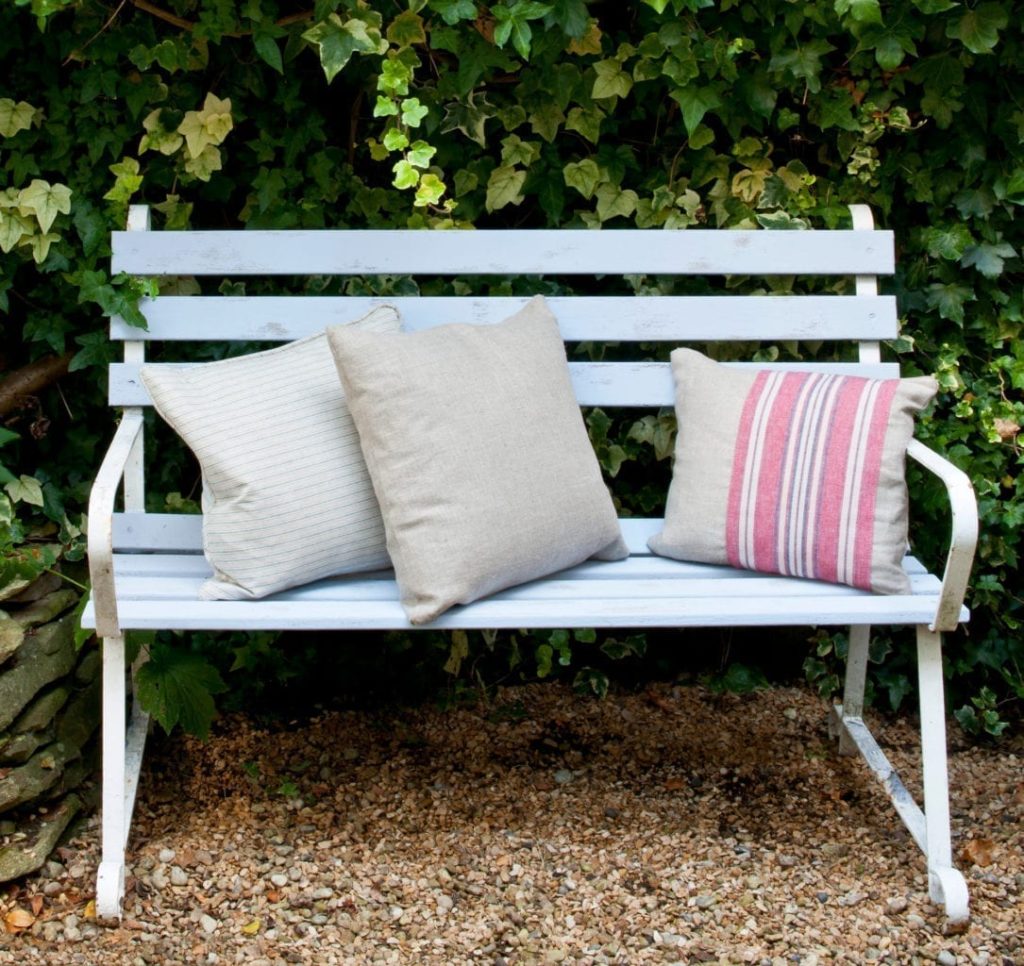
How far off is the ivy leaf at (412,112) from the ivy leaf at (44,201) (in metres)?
0.70

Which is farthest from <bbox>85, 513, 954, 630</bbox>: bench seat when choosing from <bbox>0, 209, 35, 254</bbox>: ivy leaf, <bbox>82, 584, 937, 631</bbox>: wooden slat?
<bbox>0, 209, 35, 254</bbox>: ivy leaf

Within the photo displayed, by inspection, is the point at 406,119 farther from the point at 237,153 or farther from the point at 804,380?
the point at 804,380

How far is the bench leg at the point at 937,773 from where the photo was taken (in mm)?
2182

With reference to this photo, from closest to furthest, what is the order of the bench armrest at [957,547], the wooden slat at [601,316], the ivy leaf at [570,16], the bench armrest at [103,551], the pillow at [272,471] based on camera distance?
1. the bench armrest at [103,551]
2. the bench armrest at [957,547]
3. the pillow at [272,471]
4. the ivy leaf at [570,16]
5. the wooden slat at [601,316]

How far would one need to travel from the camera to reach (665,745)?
278cm

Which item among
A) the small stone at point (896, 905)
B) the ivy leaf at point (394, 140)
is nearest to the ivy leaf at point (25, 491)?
the ivy leaf at point (394, 140)

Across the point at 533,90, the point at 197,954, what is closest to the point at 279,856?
the point at 197,954

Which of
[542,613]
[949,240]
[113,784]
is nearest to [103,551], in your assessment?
[113,784]

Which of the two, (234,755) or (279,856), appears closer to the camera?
(279,856)

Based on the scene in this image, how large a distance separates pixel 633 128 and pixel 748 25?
328 millimetres

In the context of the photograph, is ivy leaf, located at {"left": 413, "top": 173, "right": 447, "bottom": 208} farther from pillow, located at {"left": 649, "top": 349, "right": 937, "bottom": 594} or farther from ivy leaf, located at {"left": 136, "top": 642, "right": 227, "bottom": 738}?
ivy leaf, located at {"left": 136, "top": 642, "right": 227, "bottom": 738}

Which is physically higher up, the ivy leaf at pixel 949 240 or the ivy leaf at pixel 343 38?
the ivy leaf at pixel 343 38

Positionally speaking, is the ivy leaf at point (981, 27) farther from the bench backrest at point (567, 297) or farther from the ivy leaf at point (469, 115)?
the ivy leaf at point (469, 115)

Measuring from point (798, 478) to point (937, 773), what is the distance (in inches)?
21.9
